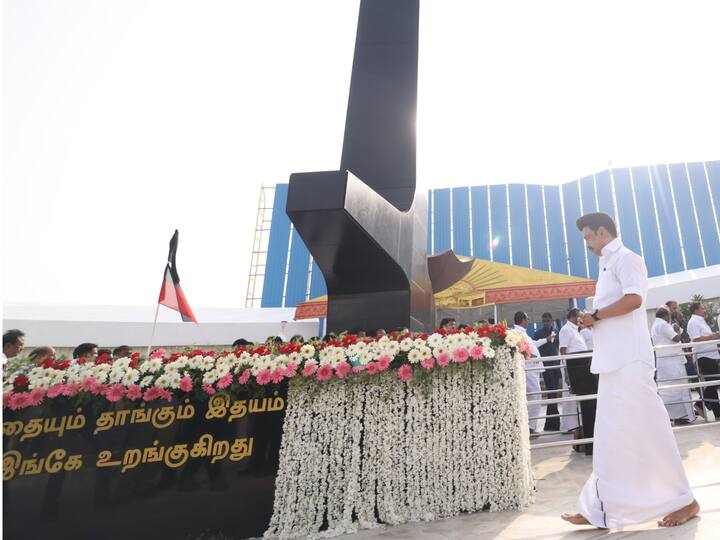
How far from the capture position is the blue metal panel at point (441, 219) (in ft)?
81.8

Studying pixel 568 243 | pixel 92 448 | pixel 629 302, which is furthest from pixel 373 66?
pixel 568 243

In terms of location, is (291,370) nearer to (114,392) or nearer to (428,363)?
(428,363)

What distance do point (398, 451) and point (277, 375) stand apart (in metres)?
0.92

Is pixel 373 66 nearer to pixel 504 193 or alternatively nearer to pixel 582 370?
pixel 582 370

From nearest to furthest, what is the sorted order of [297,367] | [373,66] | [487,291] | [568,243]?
[297,367] < [373,66] < [487,291] < [568,243]

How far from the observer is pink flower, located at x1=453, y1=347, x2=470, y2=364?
3.11 m

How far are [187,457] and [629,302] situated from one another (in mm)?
2765

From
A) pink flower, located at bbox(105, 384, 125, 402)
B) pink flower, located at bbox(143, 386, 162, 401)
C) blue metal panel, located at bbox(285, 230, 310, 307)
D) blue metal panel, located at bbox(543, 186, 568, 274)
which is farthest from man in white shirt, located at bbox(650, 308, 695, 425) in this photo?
blue metal panel, located at bbox(285, 230, 310, 307)

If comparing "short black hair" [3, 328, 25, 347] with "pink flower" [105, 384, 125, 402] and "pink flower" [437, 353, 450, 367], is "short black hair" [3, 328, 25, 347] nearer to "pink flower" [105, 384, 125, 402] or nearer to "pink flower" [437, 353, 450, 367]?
"pink flower" [105, 384, 125, 402]

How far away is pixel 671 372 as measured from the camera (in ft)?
21.0

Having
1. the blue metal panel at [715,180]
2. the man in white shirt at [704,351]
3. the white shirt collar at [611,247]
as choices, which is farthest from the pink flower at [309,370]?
the blue metal panel at [715,180]

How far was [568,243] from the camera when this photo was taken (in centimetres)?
2328

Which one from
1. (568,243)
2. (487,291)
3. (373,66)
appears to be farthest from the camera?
(568,243)

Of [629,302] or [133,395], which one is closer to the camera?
[629,302]
